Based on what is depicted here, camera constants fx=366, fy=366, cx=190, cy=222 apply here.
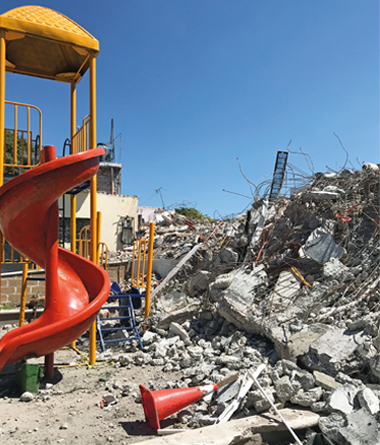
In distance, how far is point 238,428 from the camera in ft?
11.0

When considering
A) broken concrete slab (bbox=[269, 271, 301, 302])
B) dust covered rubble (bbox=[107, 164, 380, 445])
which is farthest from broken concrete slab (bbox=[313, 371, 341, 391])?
broken concrete slab (bbox=[269, 271, 301, 302])

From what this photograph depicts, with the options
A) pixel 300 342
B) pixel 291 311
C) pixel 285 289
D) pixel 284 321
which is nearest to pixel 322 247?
pixel 285 289

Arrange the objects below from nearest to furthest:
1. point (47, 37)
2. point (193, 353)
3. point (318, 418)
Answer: point (318, 418)
point (47, 37)
point (193, 353)

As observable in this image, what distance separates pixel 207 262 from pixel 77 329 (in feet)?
15.3

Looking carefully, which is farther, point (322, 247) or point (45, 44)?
point (322, 247)

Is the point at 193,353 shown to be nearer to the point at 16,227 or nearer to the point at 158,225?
the point at 16,227

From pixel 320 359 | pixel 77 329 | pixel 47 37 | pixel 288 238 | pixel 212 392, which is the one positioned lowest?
pixel 212 392

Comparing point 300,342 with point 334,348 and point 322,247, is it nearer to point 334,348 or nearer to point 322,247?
point 334,348

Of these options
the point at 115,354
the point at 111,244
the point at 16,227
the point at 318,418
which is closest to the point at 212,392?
the point at 318,418

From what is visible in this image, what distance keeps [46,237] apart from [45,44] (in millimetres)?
2937

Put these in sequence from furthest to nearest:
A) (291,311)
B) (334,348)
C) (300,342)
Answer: (291,311) < (300,342) < (334,348)

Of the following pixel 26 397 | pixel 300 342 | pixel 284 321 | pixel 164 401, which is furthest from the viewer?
pixel 284 321

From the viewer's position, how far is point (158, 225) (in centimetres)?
1873

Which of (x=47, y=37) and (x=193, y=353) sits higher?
(x=47, y=37)
